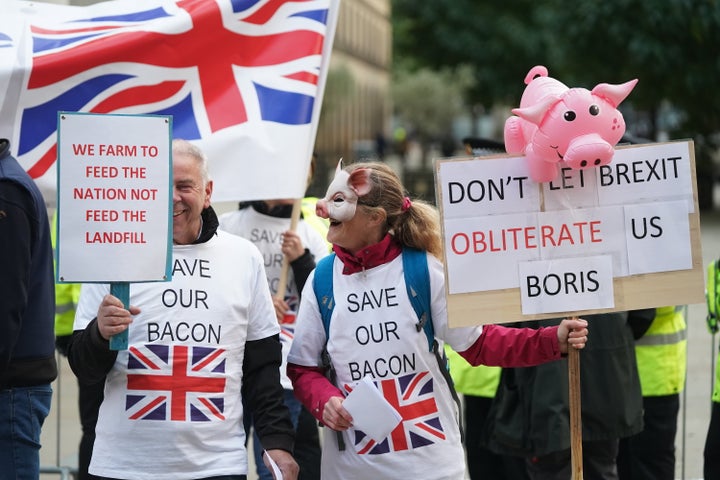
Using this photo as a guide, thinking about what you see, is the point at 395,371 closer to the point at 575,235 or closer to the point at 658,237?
the point at 575,235

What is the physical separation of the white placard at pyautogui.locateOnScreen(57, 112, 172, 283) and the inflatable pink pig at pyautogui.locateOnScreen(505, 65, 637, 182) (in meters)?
1.14

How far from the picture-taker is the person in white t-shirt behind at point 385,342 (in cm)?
367

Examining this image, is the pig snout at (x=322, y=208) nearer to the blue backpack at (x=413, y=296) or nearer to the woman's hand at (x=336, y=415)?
the blue backpack at (x=413, y=296)

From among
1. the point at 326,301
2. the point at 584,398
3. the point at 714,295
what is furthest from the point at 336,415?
the point at 714,295

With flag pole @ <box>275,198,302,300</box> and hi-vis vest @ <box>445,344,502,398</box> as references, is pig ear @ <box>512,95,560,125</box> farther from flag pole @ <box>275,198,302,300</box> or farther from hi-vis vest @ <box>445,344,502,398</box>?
hi-vis vest @ <box>445,344,502,398</box>

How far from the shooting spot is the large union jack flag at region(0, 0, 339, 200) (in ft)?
16.4

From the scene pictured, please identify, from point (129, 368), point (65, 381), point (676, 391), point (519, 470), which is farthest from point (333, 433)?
point (65, 381)

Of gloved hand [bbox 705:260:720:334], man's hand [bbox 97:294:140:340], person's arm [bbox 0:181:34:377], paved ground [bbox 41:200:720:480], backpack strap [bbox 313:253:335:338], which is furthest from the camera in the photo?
paved ground [bbox 41:200:720:480]

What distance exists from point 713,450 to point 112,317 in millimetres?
2900

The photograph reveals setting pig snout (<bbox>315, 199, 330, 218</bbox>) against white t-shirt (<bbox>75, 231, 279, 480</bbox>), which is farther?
pig snout (<bbox>315, 199, 330, 218</bbox>)

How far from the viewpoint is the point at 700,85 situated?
22.7 metres

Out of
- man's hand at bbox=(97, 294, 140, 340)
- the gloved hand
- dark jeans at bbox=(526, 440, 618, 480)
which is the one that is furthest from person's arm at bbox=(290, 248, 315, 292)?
man's hand at bbox=(97, 294, 140, 340)

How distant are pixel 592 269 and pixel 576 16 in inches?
864

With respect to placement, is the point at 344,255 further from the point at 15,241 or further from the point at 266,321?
Result: the point at 15,241
